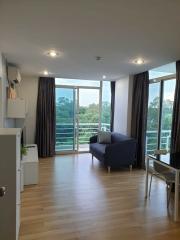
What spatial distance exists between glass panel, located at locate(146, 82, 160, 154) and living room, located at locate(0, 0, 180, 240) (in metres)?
0.03

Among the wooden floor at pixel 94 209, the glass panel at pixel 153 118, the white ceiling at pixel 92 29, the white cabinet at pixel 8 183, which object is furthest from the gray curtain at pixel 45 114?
the white cabinet at pixel 8 183

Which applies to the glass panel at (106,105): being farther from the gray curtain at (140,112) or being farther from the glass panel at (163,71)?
the glass panel at (163,71)

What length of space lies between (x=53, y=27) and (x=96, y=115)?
456cm

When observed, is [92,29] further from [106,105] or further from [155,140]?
[106,105]

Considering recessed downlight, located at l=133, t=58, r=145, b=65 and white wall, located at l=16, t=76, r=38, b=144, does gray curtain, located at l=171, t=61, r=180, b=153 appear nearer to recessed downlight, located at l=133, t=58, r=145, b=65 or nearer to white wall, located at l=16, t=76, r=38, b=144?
recessed downlight, located at l=133, t=58, r=145, b=65

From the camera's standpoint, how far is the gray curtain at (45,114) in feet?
19.5

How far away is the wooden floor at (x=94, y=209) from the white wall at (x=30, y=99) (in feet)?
5.97

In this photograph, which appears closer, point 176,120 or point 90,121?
point 176,120

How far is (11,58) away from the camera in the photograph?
386 cm

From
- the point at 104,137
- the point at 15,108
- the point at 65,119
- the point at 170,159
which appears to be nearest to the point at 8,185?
the point at 170,159

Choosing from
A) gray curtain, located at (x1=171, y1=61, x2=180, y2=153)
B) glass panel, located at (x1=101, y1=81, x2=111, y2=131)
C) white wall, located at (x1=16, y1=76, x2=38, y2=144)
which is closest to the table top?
gray curtain, located at (x1=171, y1=61, x2=180, y2=153)

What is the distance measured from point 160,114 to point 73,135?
297cm

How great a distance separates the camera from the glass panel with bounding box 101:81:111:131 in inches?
263

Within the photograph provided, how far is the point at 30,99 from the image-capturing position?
596 centimetres
